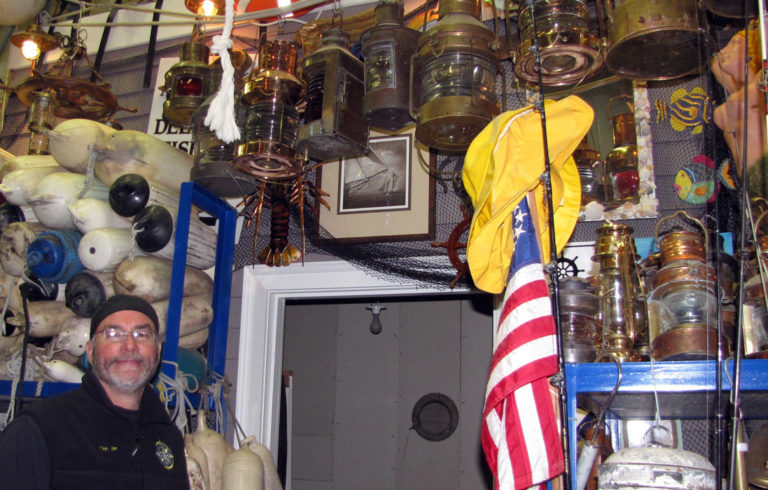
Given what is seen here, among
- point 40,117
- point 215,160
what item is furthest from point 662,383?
point 40,117

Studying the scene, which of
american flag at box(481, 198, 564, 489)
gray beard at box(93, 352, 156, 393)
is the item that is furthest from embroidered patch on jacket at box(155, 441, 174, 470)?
american flag at box(481, 198, 564, 489)

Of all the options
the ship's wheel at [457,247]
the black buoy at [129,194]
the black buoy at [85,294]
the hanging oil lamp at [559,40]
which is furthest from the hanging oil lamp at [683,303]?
the black buoy at [85,294]

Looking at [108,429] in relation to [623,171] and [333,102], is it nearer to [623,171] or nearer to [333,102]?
[333,102]

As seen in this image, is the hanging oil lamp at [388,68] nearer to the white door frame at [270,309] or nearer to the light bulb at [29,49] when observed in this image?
the white door frame at [270,309]

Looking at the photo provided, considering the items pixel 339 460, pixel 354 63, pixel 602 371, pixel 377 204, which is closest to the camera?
pixel 602 371

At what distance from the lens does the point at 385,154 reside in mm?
3934

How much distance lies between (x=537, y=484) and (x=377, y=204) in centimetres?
207

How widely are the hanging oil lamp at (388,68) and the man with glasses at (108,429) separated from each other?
4.43ft

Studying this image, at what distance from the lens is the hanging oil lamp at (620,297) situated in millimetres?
2402

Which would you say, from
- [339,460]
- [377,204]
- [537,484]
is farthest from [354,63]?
[339,460]

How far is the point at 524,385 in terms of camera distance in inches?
87.0

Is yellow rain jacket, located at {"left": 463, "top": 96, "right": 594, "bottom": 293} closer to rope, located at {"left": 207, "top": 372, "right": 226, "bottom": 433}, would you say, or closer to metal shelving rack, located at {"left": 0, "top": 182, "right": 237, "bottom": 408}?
metal shelving rack, located at {"left": 0, "top": 182, "right": 237, "bottom": 408}

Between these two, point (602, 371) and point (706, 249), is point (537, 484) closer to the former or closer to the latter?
point (602, 371)

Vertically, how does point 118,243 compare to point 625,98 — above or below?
below
